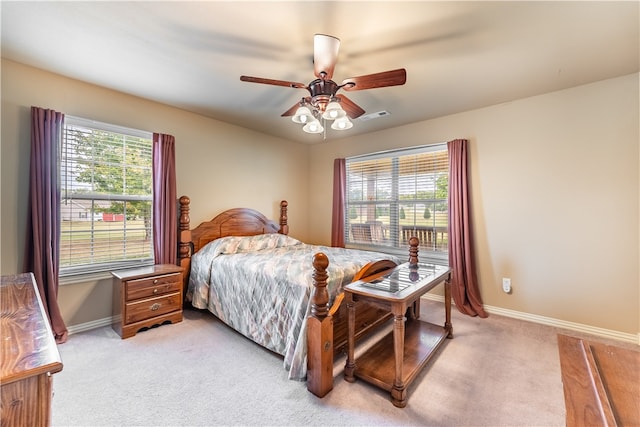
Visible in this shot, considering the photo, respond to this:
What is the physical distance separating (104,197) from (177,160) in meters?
0.87

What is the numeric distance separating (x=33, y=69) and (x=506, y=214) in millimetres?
4980

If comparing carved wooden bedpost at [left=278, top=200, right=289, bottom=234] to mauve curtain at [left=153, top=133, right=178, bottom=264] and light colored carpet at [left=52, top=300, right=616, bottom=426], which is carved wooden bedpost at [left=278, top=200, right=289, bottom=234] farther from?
light colored carpet at [left=52, top=300, right=616, bottom=426]

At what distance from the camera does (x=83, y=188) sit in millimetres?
2738

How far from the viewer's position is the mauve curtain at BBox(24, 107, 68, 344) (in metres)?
2.37

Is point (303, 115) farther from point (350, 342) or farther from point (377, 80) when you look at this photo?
point (350, 342)

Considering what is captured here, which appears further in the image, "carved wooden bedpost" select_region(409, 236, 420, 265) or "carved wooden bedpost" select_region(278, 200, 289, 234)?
"carved wooden bedpost" select_region(278, 200, 289, 234)

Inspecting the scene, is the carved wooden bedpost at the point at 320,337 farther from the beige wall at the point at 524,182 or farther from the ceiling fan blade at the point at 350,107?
the beige wall at the point at 524,182

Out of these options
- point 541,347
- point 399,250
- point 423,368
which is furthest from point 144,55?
point 541,347

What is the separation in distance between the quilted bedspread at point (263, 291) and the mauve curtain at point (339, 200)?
46.2 inches

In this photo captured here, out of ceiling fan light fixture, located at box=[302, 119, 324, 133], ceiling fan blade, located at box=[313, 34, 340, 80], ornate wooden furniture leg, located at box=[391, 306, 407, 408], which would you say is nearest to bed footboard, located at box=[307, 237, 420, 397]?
ornate wooden furniture leg, located at box=[391, 306, 407, 408]

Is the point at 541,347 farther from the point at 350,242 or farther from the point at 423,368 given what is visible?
the point at 350,242

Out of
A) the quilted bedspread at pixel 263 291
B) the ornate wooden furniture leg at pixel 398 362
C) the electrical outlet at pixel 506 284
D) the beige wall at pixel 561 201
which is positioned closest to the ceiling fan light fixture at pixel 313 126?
the quilted bedspread at pixel 263 291

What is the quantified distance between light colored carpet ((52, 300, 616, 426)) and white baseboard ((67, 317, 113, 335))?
85mm

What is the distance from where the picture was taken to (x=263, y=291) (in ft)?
7.78
